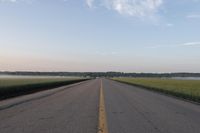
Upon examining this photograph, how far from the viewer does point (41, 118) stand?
39.6ft

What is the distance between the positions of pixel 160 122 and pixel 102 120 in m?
1.96

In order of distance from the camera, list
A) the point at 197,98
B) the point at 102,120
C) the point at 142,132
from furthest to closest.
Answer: the point at 197,98
the point at 102,120
the point at 142,132

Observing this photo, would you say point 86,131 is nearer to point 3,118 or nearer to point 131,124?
point 131,124

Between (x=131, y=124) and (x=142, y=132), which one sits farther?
(x=131, y=124)

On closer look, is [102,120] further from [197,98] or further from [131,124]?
[197,98]

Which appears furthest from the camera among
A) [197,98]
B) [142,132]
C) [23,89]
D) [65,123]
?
[23,89]

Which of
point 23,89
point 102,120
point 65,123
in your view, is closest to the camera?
point 65,123

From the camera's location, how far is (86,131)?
30.0ft

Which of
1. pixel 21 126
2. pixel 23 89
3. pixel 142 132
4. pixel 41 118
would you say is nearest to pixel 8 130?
pixel 21 126

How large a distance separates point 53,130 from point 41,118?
2.85 m

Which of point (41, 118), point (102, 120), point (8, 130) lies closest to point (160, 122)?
point (102, 120)

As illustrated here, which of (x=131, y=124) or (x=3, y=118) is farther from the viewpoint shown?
(x=3, y=118)

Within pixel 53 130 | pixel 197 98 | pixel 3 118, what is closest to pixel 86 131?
pixel 53 130

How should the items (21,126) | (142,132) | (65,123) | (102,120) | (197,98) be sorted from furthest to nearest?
(197,98) < (102,120) < (65,123) < (21,126) < (142,132)
